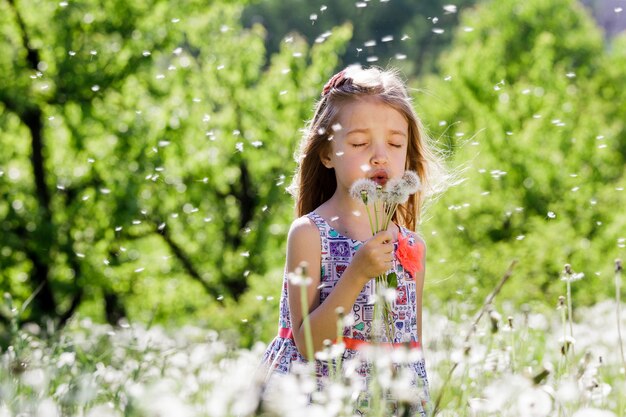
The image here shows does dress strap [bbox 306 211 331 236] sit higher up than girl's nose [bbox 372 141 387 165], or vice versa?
girl's nose [bbox 372 141 387 165]

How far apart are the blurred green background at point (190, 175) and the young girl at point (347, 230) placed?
16.2ft

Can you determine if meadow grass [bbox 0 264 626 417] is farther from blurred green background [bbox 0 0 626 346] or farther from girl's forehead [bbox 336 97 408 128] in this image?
blurred green background [bbox 0 0 626 346]

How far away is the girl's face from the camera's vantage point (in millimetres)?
2637

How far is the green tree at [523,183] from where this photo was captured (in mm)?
9055

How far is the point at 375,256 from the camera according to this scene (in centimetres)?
230

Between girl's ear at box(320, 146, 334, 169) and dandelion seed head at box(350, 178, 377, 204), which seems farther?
girl's ear at box(320, 146, 334, 169)

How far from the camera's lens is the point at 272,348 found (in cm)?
278

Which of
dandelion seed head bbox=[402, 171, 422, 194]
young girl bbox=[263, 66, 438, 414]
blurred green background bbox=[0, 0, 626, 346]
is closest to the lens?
dandelion seed head bbox=[402, 171, 422, 194]

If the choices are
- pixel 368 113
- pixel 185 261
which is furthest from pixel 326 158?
pixel 185 261

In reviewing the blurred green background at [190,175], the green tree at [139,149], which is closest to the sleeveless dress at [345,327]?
the blurred green background at [190,175]

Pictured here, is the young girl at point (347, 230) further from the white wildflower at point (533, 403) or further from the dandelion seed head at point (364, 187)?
the white wildflower at point (533, 403)

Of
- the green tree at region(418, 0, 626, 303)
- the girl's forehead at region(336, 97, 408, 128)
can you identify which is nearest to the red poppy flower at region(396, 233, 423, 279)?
the girl's forehead at region(336, 97, 408, 128)

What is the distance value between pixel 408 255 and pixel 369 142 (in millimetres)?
365

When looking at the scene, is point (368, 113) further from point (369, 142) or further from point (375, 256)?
point (375, 256)
